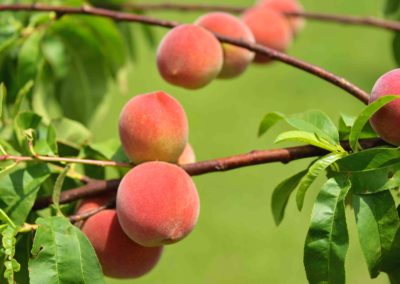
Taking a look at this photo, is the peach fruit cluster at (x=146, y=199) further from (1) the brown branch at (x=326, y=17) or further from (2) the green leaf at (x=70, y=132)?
(1) the brown branch at (x=326, y=17)

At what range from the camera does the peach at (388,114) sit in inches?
26.5

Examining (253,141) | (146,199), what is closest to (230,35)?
(146,199)

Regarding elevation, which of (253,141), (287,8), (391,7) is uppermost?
(391,7)

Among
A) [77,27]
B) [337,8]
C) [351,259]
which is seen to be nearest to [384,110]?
[77,27]

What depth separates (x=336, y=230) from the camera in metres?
0.66

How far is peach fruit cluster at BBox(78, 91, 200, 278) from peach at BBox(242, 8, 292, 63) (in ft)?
1.79

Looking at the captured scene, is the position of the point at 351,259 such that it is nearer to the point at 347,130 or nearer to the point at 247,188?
the point at 247,188

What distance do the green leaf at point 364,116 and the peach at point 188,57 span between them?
9.9 inches

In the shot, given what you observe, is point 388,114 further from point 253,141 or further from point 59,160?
point 253,141

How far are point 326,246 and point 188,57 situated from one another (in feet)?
1.04

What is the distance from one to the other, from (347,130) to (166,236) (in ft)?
0.70

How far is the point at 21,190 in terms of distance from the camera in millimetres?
779

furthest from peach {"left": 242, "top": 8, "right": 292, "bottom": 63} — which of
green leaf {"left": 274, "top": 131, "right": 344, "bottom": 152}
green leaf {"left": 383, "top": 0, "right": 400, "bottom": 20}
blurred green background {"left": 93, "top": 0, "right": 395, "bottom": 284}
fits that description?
blurred green background {"left": 93, "top": 0, "right": 395, "bottom": 284}

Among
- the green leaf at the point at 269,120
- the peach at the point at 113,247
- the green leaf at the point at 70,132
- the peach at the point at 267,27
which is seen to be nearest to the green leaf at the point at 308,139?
the green leaf at the point at 269,120
